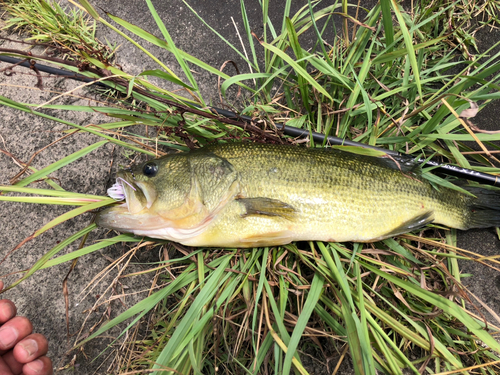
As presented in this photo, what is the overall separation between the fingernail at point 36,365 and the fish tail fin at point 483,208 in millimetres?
3683

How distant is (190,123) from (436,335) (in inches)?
101

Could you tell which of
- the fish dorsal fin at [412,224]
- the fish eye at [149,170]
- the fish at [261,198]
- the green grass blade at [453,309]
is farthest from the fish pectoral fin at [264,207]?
the green grass blade at [453,309]

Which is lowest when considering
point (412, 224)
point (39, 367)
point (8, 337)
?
point (39, 367)

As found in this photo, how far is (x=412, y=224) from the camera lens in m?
2.17

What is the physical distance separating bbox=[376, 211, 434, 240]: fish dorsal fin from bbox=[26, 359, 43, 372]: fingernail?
9.68 feet

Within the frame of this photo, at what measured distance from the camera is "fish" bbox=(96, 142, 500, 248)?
2.04 meters

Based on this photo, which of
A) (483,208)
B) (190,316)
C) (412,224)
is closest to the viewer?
(190,316)

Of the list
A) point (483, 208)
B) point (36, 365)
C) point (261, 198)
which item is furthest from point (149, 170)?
point (483, 208)

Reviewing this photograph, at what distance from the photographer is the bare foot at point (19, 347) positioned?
2.32m

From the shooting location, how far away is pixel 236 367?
2332 millimetres

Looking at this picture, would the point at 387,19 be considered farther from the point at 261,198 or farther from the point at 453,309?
the point at 453,309

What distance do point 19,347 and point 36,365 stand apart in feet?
0.66

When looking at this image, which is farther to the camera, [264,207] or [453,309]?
[264,207]

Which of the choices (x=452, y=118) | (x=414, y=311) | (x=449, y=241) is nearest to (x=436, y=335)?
(x=414, y=311)
